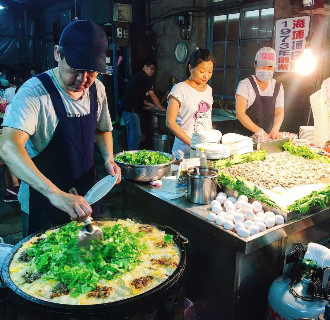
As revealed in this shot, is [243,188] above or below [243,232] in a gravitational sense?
above

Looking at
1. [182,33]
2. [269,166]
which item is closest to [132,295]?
[269,166]

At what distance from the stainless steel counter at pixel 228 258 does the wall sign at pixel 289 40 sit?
4.56 metres

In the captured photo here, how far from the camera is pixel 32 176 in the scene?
2418 mm

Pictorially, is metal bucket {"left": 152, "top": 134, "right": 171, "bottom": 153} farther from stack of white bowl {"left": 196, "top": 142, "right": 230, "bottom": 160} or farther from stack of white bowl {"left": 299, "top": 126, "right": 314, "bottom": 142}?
stack of white bowl {"left": 196, "top": 142, "right": 230, "bottom": 160}

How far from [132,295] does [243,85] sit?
4280mm

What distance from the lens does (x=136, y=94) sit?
952cm

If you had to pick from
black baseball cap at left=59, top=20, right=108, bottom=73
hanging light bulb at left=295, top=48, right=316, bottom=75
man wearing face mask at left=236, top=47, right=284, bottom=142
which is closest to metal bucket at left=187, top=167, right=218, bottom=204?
black baseball cap at left=59, top=20, right=108, bottom=73

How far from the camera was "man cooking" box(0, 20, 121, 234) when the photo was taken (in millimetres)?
2438

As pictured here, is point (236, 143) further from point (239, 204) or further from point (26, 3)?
point (26, 3)

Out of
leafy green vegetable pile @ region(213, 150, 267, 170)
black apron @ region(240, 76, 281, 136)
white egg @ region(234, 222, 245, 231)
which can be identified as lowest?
white egg @ region(234, 222, 245, 231)

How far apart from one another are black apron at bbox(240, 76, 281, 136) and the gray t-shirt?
133 inches

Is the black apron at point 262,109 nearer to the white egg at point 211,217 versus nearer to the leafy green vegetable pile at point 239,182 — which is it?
the leafy green vegetable pile at point 239,182

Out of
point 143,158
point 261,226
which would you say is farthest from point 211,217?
point 143,158

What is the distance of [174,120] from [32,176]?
253cm
